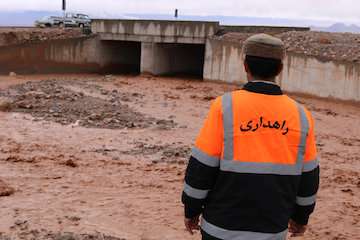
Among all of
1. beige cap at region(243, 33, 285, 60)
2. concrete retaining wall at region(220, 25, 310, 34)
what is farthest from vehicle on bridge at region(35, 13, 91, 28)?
beige cap at region(243, 33, 285, 60)

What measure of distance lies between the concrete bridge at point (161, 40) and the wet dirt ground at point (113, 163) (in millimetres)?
5746

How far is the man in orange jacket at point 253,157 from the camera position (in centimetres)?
224

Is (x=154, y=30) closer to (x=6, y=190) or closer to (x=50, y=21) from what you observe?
(x=50, y=21)

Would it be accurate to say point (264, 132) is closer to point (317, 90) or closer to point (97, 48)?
point (317, 90)

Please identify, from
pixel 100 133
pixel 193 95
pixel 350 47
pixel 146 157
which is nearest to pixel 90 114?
pixel 100 133

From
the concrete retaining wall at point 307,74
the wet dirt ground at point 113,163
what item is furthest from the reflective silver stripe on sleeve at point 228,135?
the concrete retaining wall at point 307,74

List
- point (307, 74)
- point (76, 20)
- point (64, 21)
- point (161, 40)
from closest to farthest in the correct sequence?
1. point (307, 74)
2. point (161, 40)
3. point (64, 21)
4. point (76, 20)

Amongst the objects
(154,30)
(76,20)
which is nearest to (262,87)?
(154,30)

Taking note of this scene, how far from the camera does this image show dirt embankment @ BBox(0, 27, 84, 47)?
23297mm

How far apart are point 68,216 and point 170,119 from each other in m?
7.43

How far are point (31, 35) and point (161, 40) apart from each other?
634 cm

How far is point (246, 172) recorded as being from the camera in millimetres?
2240

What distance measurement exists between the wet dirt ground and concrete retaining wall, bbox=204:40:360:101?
0.50 meters

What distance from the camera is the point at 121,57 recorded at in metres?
26.7
